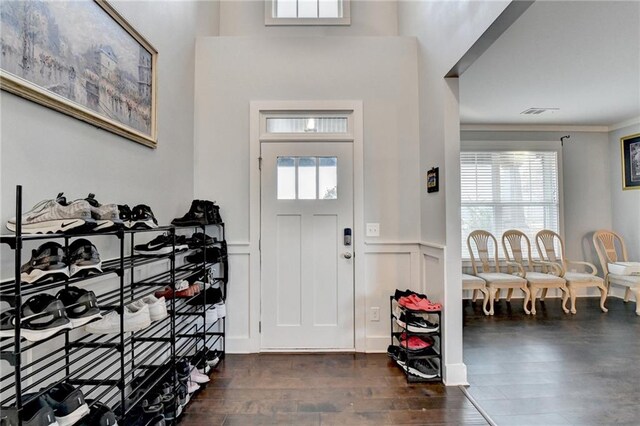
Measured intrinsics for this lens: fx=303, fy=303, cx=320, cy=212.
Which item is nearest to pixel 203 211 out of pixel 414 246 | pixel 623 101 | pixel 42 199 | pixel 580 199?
pixel 42 199

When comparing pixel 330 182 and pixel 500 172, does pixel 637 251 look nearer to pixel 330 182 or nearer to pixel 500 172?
pixel 500 172

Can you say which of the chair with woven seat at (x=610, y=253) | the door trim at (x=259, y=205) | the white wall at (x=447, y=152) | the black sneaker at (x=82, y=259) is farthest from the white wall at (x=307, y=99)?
the chair with woven seat at (x=610, y=253)

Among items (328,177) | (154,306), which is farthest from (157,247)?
(328,177)

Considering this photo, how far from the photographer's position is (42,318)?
1.02m

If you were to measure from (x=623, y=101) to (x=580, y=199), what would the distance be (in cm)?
148

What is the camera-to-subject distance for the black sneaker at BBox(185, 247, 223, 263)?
2303 mm

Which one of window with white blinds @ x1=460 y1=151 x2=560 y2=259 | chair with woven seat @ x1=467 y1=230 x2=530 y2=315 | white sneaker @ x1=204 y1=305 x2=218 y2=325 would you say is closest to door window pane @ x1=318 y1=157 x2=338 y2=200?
white sneaker @ x1=204 y1=305 x2=218 y2=325

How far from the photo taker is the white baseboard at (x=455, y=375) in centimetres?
224

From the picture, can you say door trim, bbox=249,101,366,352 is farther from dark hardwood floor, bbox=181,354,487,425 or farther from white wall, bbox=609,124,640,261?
white wall, bbox=609,124,640,261

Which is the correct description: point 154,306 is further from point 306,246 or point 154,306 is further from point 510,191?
point 510,191

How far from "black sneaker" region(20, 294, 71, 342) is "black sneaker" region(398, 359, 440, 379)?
215 centimetres

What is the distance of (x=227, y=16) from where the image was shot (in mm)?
3314

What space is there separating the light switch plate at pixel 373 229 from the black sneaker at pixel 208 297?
141 cm

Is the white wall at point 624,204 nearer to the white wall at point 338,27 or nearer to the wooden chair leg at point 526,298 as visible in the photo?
the wooden chair leg at point 526,298
